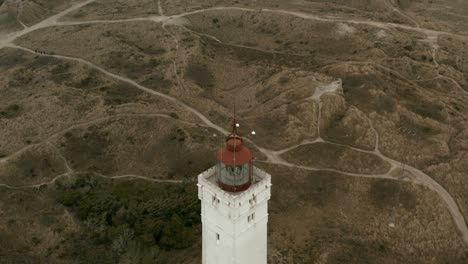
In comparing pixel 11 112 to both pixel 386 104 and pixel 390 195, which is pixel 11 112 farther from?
pixel 390 195

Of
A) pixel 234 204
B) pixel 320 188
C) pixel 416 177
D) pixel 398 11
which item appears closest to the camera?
pixel 234 204

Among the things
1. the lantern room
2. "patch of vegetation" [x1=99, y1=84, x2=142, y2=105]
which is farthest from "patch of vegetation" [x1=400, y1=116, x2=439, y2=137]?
the lantern room

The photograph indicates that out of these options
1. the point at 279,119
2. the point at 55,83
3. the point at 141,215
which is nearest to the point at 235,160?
the point at 141,215

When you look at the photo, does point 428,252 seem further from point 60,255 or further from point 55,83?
point 55,83

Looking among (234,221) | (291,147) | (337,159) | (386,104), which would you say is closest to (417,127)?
(386,104)

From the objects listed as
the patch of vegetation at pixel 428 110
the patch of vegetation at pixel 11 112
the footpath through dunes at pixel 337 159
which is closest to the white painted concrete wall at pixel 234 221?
the footpath through dunes at pixel 337 159

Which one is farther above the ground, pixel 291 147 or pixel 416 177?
pixel 291 147
